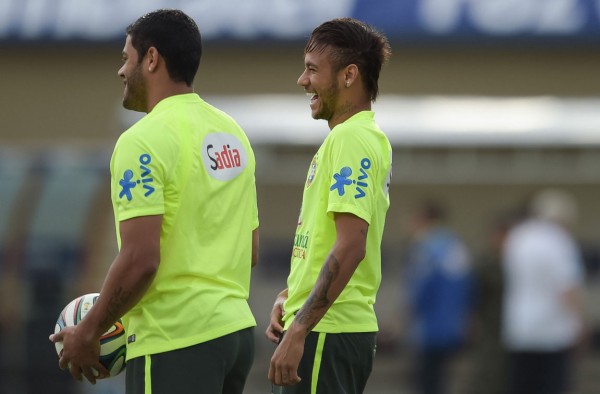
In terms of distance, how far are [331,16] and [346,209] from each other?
1118cm

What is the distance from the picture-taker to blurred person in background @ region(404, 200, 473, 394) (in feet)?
38.1

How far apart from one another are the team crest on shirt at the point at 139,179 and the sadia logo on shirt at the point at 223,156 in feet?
0.83

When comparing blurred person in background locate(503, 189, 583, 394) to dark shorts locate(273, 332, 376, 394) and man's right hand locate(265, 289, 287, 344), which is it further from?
dark shorts locate(273, 332, 376, 394)

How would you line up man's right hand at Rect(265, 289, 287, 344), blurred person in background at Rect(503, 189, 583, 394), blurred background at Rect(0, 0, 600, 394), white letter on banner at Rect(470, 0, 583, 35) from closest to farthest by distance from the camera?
man's right hand at Rect(265, 289, 287, 344), blurred person in background at Rect(503, 189, 583, 394), blurred background at Rect(0, 0, 600, 394), white letter on banner at Rect(470, 0, 583, 35)

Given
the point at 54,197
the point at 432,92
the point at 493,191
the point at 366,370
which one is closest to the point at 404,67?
the point at 432,92

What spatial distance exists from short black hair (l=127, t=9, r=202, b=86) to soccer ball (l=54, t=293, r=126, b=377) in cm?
91

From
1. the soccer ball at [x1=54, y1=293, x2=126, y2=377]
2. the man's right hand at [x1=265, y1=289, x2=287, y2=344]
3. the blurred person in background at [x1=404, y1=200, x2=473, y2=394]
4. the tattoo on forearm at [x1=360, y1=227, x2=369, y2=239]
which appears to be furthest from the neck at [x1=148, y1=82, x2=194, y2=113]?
the blurred person in background at [x1=404, y1=200, x2=473, y2=394]

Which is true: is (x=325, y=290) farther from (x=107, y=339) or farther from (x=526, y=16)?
(x=526, y=16)

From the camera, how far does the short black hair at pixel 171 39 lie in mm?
4816

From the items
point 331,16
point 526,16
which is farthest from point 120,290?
point 526,16

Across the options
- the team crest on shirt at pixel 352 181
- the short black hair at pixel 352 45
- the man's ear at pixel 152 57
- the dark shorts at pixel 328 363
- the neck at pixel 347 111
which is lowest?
the dark shorts at pixel 328 363

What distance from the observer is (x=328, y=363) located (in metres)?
4.94

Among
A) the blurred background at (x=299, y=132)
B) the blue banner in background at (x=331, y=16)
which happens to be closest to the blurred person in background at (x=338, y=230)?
the blurred background at (x=299, y=132)

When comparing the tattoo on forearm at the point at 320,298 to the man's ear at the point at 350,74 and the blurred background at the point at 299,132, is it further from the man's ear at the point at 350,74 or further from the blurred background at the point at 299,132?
the blurred background at the point at 299,132
